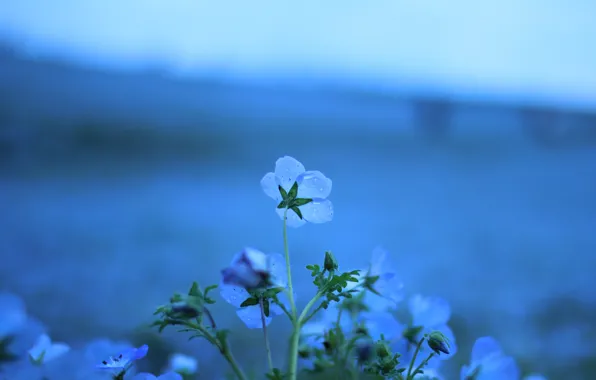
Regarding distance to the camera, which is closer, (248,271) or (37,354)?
(248,271)

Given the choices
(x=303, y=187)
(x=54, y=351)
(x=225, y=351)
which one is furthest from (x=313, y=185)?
(x=54, y=351)

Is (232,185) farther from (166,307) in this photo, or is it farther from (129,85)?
(166,307)

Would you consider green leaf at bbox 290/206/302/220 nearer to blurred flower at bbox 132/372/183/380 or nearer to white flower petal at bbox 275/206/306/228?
white flower petal at bbox 275/206/306/228

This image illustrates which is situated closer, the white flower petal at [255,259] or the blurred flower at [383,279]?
the white flower petal at [255,259]

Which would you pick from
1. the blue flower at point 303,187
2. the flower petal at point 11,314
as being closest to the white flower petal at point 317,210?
the blue flower at point 303,187

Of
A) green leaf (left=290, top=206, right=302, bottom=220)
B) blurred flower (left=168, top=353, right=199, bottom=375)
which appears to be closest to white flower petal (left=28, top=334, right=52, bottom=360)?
blurred flower (left=168, top=353, right=199, bottom=375)

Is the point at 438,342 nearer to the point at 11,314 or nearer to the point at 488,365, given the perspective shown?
the point at 488,365

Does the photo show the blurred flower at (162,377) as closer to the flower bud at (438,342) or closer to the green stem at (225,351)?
the green stem at (225,351)

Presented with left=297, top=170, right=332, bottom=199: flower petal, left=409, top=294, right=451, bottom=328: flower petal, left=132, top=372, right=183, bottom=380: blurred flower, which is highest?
left=297, top=170, right=332, bottom=199: flower petal
